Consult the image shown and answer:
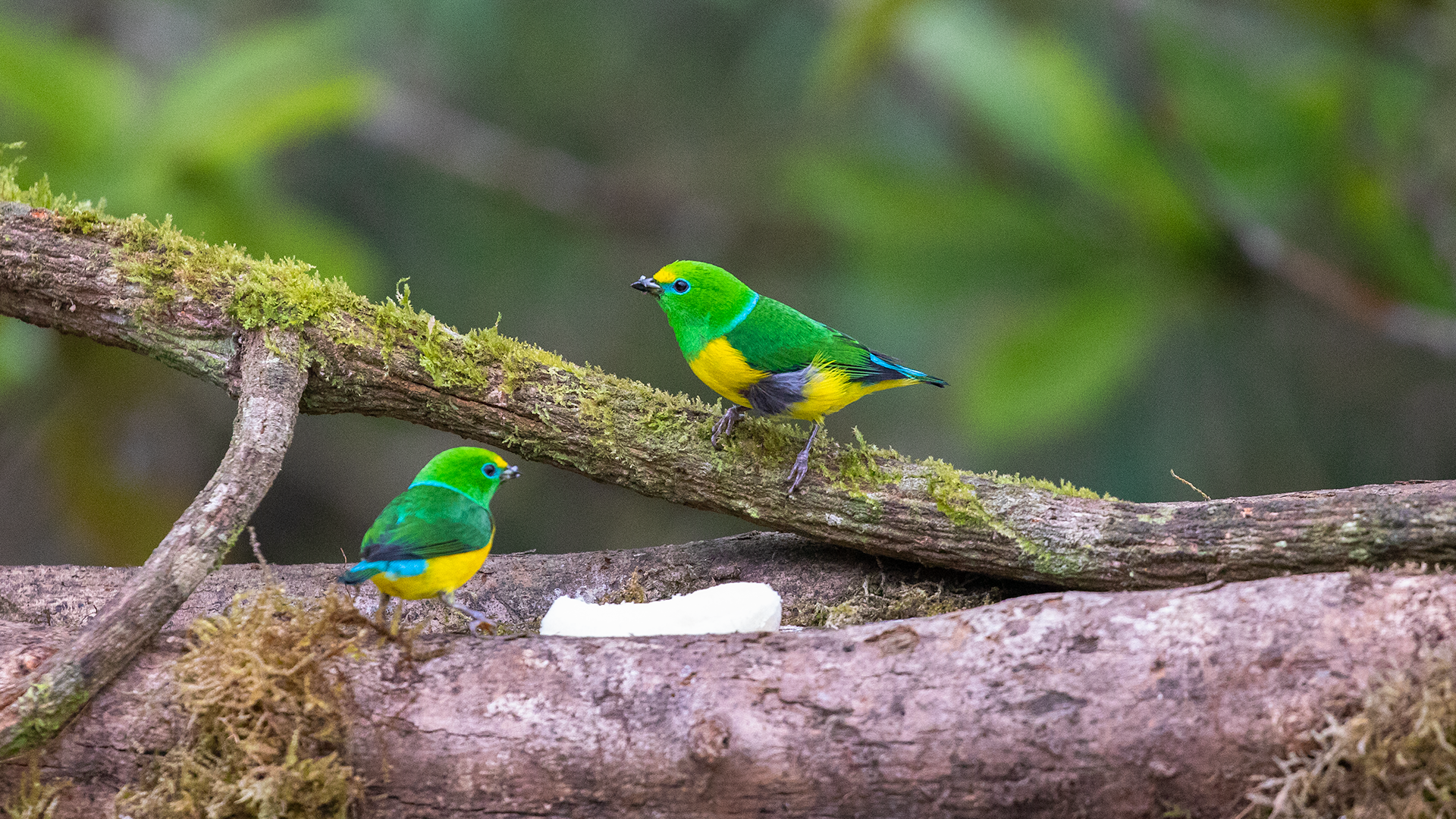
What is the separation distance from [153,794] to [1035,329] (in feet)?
14.7

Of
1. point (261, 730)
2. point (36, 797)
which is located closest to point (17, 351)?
point (36, 797)

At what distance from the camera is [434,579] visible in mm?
2504

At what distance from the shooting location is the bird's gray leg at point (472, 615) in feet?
9.32

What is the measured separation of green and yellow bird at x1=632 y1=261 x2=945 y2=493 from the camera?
110 inches

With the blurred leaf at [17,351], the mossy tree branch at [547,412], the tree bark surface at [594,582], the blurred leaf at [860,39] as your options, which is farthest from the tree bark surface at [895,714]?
the blurred leaf at [860,39]

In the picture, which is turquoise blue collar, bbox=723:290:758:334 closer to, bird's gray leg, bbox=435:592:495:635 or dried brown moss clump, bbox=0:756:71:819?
bird's gray leg, bbox=435:592:495:635

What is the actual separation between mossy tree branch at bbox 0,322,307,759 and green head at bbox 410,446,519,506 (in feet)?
1.27

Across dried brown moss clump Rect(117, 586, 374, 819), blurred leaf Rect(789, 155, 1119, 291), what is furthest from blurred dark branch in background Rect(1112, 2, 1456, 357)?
dried brown moss clump Rect(117, 586, 374, 819)

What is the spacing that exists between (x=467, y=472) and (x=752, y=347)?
764mm

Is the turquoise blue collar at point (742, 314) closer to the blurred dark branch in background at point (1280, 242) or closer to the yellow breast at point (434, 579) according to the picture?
the yellow breast at point (434, 579)

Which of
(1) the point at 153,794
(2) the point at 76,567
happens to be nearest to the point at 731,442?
(1) the point at 153,794

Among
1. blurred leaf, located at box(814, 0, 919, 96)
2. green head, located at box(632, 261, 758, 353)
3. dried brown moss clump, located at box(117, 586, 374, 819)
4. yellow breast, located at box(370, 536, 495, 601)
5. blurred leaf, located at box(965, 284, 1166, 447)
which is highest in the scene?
blurred leaf, located at box(814, 0, 919, 96)

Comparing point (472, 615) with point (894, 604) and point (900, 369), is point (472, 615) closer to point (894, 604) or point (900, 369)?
point (894, 604)

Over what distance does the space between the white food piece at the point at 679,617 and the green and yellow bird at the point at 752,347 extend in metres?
0.49
